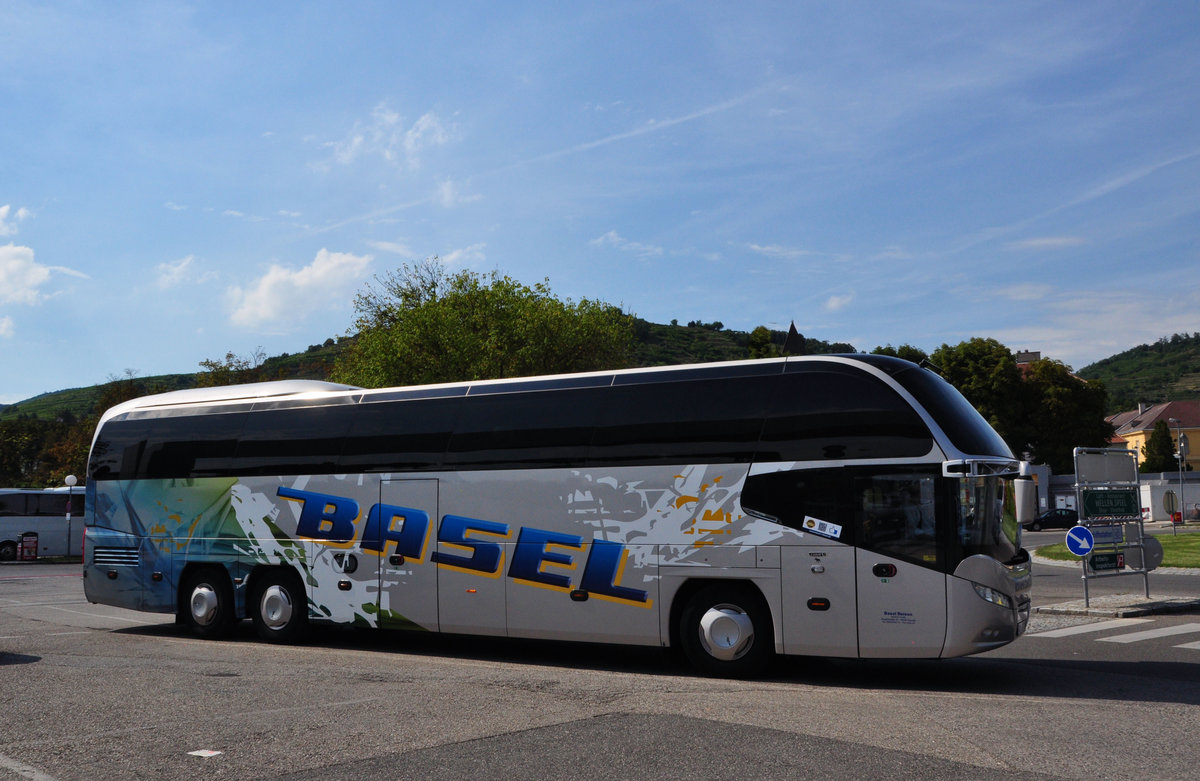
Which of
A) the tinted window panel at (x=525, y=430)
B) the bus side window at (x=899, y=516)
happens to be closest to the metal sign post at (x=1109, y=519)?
the bus side window at (x=899, y=516)

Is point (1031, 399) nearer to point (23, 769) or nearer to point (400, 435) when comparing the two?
point (400, 435)

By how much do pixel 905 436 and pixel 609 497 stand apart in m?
3.34

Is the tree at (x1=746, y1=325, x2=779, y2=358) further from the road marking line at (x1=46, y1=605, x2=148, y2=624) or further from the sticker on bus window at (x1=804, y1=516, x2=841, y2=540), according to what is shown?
the sticker on bus window at (x1=804, y1=516, x2=841, y2=540)

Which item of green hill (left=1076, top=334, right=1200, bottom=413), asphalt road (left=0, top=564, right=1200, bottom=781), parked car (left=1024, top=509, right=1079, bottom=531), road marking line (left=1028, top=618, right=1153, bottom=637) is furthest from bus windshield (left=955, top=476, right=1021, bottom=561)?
green hill (left=1076, top=334, right=1200, bottom=413)

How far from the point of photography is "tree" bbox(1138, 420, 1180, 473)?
334ft

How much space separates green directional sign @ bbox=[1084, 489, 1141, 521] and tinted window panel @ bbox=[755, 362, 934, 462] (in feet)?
30.0

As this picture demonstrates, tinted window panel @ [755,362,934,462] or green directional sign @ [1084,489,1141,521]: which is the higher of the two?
tinted window panel @ [755,362,934,462]

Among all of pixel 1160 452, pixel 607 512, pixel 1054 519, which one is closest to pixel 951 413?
pixel 607 512

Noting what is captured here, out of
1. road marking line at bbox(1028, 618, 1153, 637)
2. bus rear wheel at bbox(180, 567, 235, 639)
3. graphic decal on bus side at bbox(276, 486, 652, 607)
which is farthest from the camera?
bus rear wheel at bbox(180, 567, 235, 639)

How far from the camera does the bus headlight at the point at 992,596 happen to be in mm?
10078

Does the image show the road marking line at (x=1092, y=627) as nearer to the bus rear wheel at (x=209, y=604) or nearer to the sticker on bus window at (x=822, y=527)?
the sticker on bus window at (x=822, y=527)

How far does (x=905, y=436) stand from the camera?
10.3 metres

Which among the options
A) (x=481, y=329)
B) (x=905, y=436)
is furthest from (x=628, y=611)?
(x=481, y=329)

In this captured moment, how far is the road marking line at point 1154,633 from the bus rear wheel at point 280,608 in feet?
35.2
